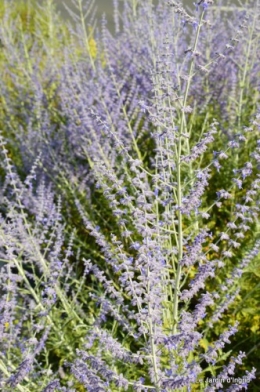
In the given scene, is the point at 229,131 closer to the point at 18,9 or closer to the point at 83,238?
the point at 83,238

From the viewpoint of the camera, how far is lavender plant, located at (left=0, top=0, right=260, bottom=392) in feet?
5.57

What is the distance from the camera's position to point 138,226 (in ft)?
5.07

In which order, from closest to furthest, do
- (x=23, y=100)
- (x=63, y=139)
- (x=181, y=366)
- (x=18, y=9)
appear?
(x=181, y=366) < (x=63, y=139) < (x=23, y=100) < (x=18, y=9)

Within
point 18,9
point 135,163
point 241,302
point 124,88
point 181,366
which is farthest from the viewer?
point 18,9

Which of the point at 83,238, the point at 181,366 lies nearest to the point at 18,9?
the point at 83,238

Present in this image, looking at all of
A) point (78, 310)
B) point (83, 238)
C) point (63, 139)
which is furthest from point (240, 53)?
point (78, 310)

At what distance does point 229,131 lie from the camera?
3490mm

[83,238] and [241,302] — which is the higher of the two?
[241,302]

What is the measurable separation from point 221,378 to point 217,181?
1.97 m

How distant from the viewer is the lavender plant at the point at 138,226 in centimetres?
170

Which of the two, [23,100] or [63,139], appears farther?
[23,100]

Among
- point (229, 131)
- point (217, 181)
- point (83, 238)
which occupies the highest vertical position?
point (229, 131)

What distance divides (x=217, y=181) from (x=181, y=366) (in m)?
1.86

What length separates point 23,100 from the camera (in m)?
4.84
